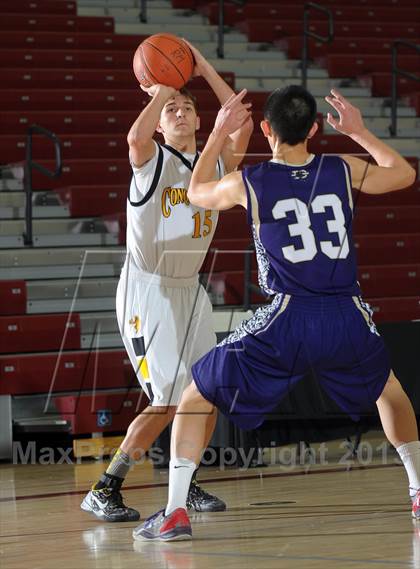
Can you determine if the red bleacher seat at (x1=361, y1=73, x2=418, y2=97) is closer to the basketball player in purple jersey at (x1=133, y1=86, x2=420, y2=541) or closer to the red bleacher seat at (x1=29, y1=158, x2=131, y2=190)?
the red bleacher seat at (x1=29, y1=158, x2=131, y2=190)

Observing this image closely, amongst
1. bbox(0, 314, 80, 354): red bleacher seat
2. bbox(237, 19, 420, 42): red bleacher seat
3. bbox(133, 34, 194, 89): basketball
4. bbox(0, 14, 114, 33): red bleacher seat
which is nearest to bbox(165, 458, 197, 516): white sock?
bbox(133, 34, 194, 89): basketball

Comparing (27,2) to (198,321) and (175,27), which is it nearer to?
(175,27)

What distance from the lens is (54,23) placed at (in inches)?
495

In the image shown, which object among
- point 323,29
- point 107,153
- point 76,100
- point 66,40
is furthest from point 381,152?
point 323,29

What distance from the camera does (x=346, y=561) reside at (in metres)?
3.71

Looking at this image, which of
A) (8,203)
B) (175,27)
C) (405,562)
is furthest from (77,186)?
(405,562)

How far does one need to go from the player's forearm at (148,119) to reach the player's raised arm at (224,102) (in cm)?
31

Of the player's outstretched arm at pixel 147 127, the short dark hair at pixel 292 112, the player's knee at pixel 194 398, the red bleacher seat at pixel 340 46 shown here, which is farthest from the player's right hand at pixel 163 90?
the red bleacher seat at pixel 340 46

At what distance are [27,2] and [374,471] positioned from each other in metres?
8.27

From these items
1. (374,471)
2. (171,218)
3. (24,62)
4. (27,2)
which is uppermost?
(27,2)

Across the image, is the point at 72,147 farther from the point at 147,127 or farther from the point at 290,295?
the point at 290,295

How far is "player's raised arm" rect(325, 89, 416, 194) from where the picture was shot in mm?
4109

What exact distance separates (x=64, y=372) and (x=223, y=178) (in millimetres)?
4411

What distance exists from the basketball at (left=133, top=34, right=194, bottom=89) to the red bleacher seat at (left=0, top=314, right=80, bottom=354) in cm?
381
